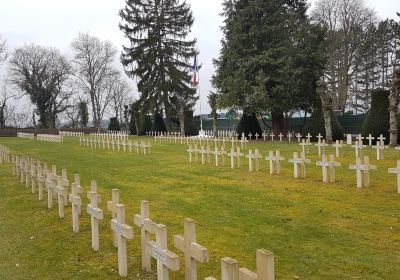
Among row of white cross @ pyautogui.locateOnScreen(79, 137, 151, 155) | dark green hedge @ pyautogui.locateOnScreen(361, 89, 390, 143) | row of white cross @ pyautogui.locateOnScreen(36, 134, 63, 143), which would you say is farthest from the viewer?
row of white cross @ pyautogui.locateOnScreen(36, 134, 63, 143)

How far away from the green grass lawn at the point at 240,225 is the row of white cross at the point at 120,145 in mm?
9782

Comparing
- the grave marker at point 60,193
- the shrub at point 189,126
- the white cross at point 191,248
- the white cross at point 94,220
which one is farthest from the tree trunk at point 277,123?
the white cross at point 191,248

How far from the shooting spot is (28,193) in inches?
454

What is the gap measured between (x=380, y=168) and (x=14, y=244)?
1127 centimetres

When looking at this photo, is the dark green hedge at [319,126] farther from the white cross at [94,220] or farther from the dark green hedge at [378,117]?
the white cross at [94,220]

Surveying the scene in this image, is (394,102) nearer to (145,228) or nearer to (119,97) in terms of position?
(145,228)

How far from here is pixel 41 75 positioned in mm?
64250

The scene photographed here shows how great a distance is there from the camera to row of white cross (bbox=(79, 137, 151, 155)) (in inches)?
910

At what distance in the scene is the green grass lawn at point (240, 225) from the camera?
5605 millimetres

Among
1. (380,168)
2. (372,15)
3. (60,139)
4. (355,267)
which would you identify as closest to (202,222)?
(355,267)

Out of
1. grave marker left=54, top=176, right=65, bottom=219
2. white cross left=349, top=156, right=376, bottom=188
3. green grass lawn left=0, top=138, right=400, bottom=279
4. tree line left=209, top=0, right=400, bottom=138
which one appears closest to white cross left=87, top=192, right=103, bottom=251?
green grass lawn left=0, top=138, right=400, bottom=279

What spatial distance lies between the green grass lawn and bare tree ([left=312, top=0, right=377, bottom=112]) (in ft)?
96.3

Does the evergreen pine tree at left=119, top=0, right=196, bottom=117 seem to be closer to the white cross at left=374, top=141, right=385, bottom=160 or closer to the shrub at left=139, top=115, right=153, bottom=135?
the shrub at left=139, top=115, right=153, bottom=135

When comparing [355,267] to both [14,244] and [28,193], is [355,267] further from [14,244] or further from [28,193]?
[28,193]
